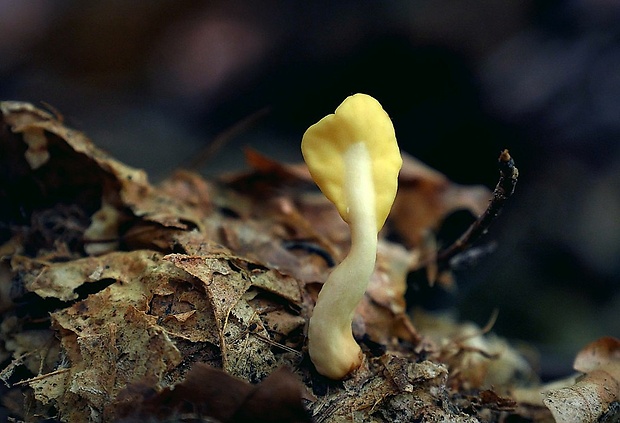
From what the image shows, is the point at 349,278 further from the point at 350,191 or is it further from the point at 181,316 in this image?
the point at 181,316

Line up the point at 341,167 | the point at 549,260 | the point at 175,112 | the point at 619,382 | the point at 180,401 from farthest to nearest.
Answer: the point at 175,112, the point at 549,260, the point at 619,382, the point at 341,167, the point at 180,401

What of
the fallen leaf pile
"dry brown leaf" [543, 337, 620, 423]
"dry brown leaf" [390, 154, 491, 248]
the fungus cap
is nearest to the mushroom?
the fungus cap

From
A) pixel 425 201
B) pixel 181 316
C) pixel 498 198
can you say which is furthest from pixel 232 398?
pixel 425 201

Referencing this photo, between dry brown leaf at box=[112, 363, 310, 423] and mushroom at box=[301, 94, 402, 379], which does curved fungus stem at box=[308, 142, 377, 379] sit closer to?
mushroom at box=[301, 94, 402, 379]

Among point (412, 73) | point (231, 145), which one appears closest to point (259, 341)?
point (231, 145)

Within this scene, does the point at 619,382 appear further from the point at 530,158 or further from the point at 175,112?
the point at 175,112

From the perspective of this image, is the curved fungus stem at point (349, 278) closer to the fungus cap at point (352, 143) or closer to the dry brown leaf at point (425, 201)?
the fungus cap at point (352, 143)
